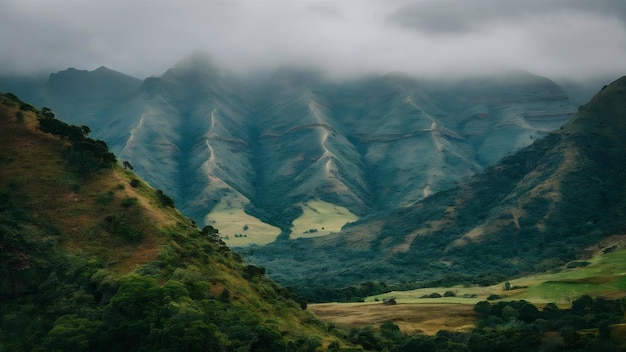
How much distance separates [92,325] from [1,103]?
6624cm

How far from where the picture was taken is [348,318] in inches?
5856

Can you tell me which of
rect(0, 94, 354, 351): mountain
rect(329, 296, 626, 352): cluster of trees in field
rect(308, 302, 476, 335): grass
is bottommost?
rect(308, 302, 476, 335): grass

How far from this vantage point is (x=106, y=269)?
93.7 meters

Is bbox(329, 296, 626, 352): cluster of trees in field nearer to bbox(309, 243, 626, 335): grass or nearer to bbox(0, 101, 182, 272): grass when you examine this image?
bbox(309, 243, 626, 335): grass

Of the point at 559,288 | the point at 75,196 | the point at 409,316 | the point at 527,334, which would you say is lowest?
the point at 409,316

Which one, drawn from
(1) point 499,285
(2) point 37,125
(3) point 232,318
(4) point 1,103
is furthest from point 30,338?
(1) point 499,285

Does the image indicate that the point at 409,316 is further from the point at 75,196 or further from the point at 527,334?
the point at 75,196

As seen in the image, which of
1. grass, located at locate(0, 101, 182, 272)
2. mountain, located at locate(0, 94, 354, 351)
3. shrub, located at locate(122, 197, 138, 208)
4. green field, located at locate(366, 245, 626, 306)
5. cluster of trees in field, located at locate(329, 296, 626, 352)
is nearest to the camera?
mountain, located at locate(0, 94, 354, 351)

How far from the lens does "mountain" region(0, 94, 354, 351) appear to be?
262 ft

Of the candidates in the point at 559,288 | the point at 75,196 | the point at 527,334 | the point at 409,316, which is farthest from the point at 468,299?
the point at 75,196

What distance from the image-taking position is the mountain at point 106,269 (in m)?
80.0

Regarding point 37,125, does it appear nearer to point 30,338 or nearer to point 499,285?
point 30,338

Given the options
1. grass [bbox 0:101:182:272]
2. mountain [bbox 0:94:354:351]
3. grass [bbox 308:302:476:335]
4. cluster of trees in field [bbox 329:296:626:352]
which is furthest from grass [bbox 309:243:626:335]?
grass [bbox 0:101:182:272]

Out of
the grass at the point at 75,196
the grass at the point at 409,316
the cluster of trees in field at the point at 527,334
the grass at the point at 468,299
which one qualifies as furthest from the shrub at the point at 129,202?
the grass at the point at 468,299
